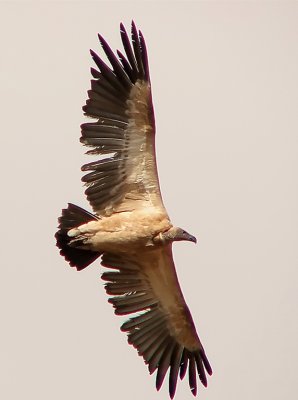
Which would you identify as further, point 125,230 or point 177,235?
point 125,230

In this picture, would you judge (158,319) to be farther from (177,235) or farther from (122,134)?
(122,134)

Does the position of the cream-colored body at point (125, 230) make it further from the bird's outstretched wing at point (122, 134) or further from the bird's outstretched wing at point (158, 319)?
the bird's outstretched wing at point (158, 319)

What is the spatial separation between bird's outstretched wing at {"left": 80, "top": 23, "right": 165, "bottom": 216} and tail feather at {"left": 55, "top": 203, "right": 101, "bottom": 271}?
0.18 metres

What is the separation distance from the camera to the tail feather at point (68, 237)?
50.8ft

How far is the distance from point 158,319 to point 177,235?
1.69 metres

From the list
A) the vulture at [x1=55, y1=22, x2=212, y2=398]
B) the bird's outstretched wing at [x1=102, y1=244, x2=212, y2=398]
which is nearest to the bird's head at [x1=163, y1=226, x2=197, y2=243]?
the vulture at [x1=55, y1=22, x2=212, y2=398]

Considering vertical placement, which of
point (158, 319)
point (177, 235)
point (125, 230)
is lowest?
point (158, 319)

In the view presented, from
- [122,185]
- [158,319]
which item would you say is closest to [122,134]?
[122,185]

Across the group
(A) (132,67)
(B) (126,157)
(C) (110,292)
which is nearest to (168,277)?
(C) (110,292)

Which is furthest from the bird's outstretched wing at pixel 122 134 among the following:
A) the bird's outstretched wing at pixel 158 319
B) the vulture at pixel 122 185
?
the bird's outstretched wing at pixel 158 319

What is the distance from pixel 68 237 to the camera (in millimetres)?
15547

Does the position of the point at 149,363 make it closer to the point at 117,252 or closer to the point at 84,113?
the point at 117,252

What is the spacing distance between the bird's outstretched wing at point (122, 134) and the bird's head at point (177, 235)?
42 centimetres

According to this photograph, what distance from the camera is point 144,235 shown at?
15.3m
